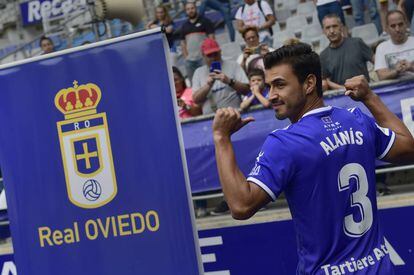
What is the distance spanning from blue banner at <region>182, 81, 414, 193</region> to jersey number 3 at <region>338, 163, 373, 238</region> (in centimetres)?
237

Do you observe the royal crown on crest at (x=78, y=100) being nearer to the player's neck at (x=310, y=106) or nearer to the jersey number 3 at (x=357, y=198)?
the player's neck at (x=310, y=106)

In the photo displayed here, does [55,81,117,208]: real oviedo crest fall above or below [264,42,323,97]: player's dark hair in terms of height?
below

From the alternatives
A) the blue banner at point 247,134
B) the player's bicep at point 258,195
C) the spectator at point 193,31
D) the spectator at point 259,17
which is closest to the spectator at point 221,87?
the blue banner at point 247,134

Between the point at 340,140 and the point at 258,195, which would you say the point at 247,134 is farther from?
the point at 258,195

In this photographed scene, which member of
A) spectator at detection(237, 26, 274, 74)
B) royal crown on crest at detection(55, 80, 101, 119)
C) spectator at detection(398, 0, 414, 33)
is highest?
spectator at detection(398, 0, 414, 33)

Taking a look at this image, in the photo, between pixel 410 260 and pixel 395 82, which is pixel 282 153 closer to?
pixel 410 260

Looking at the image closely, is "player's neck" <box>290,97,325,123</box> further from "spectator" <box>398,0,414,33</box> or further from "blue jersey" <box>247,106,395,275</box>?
"spectator" <box>398,0,414,33</box>

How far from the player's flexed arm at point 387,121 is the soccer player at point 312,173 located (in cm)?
21

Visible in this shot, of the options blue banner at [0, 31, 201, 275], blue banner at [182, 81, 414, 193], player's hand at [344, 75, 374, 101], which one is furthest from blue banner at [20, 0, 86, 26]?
player's hand at [344, 75, 374, 101]

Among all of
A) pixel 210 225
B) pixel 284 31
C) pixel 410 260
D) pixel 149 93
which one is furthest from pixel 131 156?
pixel 284 31

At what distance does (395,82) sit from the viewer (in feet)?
18.5

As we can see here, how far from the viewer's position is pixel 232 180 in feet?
9.79

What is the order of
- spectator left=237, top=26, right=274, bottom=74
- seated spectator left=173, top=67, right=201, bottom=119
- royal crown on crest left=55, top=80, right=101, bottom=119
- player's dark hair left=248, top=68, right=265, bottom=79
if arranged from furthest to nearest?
spectator left=237, top=26, right=274, bottom=74, seated spectator left=173, top=67, right=201, bottom=119, player's dark hair left=248, top=68, right=265, bottom=79, royal crown on crest left=55, top=80, right=101, bottom=119

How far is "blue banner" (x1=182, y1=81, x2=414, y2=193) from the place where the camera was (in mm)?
5586
